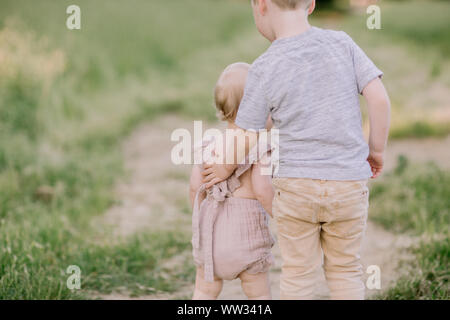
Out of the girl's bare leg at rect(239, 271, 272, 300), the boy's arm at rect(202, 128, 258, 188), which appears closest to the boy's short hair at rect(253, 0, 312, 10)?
the boy's arm at rect(202, 128, 258, 188)

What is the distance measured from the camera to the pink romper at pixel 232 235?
2.32 m

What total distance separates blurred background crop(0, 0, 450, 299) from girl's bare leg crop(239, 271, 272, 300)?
61cm

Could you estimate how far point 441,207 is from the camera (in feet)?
12.6

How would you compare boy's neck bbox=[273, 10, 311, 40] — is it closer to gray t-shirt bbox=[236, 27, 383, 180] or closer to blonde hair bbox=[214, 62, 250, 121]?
gray t-shirt bbox=[236, 27, 383, 180]

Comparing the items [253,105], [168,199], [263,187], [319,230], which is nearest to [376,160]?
[319,230]

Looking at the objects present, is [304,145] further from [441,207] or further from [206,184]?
[441,207]

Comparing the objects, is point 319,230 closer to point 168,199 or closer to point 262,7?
point 262,7

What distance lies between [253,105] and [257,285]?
0.88m

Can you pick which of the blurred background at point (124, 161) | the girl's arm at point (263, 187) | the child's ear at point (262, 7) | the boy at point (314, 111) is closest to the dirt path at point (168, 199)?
the blurred background at point (124, 161)

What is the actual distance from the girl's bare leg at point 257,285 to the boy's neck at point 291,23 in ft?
3.58

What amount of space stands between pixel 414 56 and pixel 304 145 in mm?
9399

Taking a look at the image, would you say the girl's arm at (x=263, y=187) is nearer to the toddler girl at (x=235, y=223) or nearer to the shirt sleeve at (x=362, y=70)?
the toddler girl at (x=235, y=223)

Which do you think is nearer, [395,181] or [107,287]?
[107,287]
